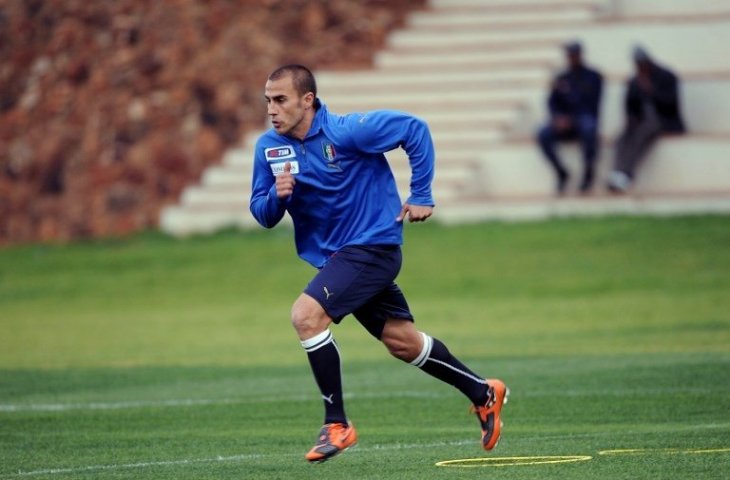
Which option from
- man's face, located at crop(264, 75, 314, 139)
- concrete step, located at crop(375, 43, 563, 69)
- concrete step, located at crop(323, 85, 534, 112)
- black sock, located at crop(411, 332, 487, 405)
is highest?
man's face, located at crop(264, 75, 314, 139)

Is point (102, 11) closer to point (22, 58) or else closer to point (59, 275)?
point (22, 58)

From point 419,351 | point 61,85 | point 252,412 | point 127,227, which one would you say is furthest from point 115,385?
point 61,85

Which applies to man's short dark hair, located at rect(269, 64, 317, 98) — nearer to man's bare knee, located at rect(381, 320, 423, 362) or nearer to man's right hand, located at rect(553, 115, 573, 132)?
man's bare knee, located at rect(381, 320, 423, 362)

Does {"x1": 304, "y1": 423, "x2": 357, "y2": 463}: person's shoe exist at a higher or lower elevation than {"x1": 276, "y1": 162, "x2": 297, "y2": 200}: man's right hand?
lower

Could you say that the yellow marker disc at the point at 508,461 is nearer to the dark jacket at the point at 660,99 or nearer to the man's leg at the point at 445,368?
the man's leg at the point at 445,368

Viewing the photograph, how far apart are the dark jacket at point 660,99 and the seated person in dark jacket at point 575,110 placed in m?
0.52

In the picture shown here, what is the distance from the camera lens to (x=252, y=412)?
40.4 feet

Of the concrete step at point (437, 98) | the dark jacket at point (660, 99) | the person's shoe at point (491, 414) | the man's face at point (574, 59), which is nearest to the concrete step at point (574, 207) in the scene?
the dark jacket at point (660, 99)

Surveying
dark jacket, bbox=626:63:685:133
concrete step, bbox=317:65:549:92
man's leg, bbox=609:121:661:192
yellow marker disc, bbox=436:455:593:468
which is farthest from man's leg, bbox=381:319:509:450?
concrete step, bbox=317:65:549:92

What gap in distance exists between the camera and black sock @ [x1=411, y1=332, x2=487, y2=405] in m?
9.55

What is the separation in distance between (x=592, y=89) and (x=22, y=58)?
12.6 meters

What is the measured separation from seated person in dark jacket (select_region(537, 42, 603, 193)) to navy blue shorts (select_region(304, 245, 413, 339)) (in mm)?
15779

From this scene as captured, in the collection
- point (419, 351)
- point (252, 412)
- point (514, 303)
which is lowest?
point (514, 303)

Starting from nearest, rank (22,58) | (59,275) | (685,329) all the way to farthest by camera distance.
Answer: (685,329) → (59,275) → (22,58)
